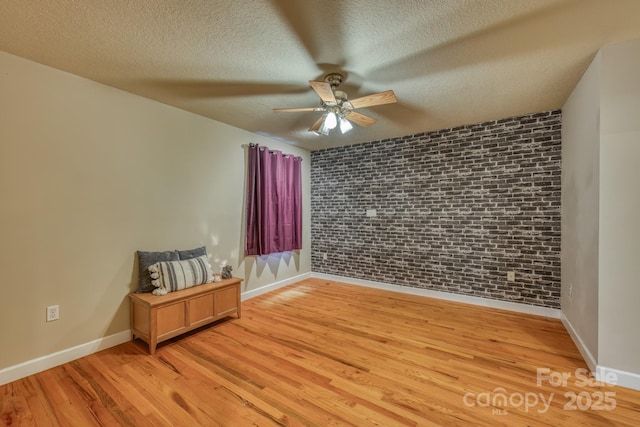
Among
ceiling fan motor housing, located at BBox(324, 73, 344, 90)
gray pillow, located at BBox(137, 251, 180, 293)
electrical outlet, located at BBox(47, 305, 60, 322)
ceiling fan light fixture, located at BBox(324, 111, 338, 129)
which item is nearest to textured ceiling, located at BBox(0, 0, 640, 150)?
ceiling fan motor housing, located at BBox(324, 73, 344, 90)

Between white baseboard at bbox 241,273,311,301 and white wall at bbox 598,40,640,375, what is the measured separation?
3826 millimetres

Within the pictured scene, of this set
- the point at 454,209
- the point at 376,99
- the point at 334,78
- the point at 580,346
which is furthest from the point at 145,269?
the point at 580,346

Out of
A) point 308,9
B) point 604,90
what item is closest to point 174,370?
point 308,9

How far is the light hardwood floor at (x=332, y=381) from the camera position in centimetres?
172

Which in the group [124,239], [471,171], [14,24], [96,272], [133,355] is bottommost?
[133,355]

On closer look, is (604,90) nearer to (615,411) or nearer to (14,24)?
(615,411)

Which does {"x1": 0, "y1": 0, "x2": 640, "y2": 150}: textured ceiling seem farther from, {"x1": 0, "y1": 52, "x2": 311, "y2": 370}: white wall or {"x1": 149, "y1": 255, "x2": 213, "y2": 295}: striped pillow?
{"x1": 149, "y1": 255, "x2": 213, "y2": 295}: striped pillow

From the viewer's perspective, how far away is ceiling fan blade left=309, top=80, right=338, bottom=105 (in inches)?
79.3

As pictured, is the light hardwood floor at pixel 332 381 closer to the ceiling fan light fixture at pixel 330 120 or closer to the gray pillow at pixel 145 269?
the gray pillow at pixel 145 269

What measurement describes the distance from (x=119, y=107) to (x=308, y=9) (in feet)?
7.36

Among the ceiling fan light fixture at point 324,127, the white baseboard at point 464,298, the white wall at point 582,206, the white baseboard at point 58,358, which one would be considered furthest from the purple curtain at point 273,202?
the white wall at point 582,206

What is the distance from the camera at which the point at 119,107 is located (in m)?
2.71

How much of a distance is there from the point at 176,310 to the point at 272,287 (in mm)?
1966

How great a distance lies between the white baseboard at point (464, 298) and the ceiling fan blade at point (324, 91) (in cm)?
322
